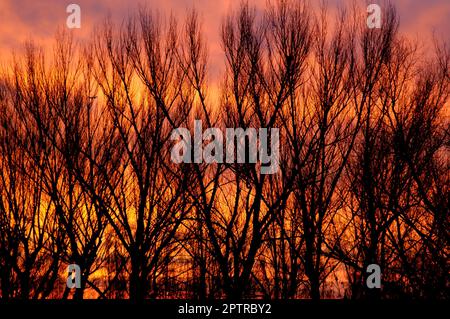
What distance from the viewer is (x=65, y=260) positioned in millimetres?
13250

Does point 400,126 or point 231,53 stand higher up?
point 231,53

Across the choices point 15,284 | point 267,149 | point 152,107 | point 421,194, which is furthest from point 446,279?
point 15,284

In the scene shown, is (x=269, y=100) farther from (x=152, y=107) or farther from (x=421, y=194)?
(x=421, y=194)

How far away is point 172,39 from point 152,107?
5.40 ft

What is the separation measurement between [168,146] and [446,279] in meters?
7.06

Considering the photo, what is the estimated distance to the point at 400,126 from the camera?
1365 cm

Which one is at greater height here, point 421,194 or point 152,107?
point 152,107

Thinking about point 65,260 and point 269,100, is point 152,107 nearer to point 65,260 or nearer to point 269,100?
point 269,100
